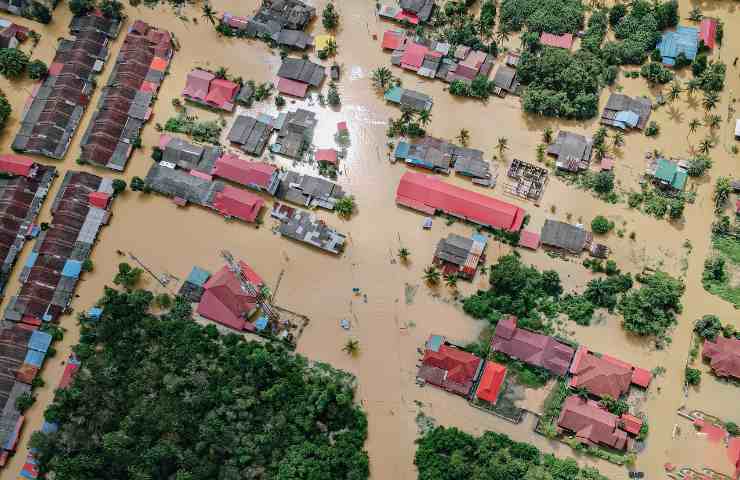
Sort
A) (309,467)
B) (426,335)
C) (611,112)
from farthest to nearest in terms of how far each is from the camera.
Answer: (611,112), (426,335), (309,467)

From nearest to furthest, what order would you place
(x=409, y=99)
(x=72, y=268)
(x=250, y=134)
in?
(x=72, y=268)
(x=250, y=134)
(x=409, y=99)

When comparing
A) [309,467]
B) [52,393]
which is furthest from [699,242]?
[52,393]

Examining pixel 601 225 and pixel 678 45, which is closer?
pixel 601 225

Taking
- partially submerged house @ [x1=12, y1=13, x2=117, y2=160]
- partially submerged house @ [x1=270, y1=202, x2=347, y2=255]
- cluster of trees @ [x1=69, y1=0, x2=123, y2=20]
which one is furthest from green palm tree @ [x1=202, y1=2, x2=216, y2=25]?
partially submerged house @ [x1=270, y1=202, x2=347, y2=255]

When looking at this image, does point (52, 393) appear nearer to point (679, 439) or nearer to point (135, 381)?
point (135, 381)

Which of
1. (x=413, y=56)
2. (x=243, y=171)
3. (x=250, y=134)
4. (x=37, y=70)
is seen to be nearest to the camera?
(x=243, y=171)

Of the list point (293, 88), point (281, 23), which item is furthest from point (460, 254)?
point (281, 23)

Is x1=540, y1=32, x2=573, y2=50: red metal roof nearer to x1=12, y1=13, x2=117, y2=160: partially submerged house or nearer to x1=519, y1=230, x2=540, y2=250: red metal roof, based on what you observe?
x1=519, y1=230, x2=540, y2=250: red metal roof

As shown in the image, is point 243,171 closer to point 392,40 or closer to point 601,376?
point 392,40
